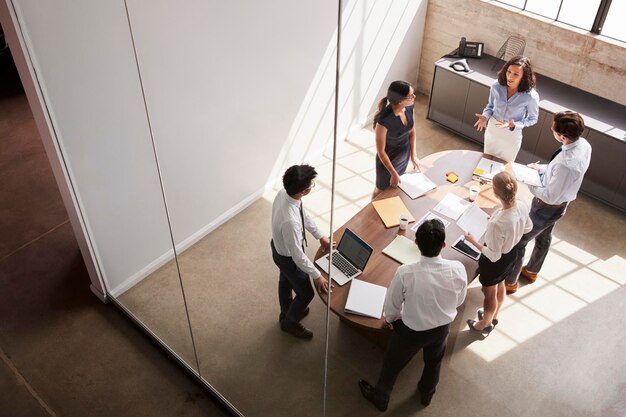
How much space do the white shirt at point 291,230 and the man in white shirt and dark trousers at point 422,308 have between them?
20.6 inches

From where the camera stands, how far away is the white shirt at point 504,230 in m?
3.76

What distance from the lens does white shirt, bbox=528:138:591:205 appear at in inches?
162

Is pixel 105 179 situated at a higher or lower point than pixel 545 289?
higher

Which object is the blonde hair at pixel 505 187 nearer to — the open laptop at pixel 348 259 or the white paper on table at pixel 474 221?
the white paper on table at pixel 474 221

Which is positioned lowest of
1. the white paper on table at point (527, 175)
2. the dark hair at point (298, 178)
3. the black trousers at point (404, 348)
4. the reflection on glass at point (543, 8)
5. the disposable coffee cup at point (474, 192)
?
the black trousers at point (404, 348)

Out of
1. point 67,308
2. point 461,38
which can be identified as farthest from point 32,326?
point 461,38

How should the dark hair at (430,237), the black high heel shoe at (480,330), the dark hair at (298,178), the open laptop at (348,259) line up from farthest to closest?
the black high heel shoe at (480,330)
the open laptop at (348,259)
the dark hair at (430,237)
the dark hair at (298,178)

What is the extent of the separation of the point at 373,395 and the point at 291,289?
0.78 metres

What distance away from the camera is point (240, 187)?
3.96 m

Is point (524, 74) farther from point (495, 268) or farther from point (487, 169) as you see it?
point (495, 268)

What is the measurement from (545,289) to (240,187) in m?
2.58

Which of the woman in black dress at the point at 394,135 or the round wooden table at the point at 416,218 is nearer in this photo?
the round wooden table at the point at 416,218

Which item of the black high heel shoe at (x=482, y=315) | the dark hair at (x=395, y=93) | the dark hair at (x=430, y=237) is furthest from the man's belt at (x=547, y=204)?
the dark hair at (x=430, y=237)

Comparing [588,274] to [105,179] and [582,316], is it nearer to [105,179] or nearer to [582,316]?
[582,316]
